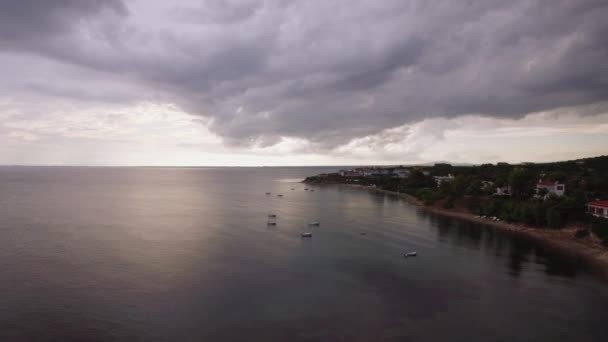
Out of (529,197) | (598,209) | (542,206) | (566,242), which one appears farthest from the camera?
(529,197)

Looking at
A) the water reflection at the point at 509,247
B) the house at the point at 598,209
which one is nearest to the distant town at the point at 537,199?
the house at the point at 598,209

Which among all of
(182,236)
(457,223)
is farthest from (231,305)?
(457,223)

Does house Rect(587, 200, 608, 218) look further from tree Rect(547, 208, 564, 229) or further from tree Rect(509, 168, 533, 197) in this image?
tree Rect(509, 168, 533, 197)

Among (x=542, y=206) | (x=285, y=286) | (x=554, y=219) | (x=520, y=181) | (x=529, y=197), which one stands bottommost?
(x=285, y=286)

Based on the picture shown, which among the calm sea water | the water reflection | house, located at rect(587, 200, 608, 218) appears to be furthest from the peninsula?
the calm sea water

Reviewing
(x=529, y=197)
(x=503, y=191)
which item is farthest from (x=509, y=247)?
(x=503, y=191)

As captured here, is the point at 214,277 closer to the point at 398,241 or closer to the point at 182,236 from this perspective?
the point at 182,236

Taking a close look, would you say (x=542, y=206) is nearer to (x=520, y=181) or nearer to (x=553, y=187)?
(x=520, y=181)
